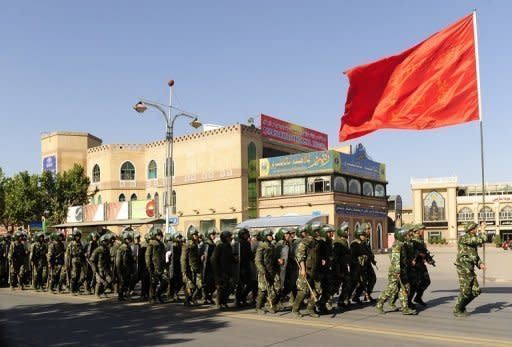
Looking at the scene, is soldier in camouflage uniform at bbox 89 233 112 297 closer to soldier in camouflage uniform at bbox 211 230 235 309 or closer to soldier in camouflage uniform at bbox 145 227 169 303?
soldier in camouflage uniform at bbox 145 227 169 303

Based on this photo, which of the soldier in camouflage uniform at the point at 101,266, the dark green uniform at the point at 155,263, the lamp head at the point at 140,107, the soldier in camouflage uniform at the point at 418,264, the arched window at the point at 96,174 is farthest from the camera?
the arched window at the point at 96,174

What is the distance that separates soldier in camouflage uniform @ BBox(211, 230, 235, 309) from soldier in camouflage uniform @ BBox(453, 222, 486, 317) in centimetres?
497

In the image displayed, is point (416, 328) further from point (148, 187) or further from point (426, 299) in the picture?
point (148, 187)

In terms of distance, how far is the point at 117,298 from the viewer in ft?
49.6

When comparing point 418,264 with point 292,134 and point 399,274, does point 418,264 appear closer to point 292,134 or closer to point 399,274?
point 399,274

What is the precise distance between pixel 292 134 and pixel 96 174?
830 inches

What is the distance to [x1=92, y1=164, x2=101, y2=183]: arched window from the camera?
56688 mm

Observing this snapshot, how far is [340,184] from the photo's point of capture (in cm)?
4884

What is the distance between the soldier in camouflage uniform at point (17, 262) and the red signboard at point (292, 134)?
34.1 metres

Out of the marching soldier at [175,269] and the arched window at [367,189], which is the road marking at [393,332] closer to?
the marching soldier at [175,269]

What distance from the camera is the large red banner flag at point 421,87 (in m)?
13.0

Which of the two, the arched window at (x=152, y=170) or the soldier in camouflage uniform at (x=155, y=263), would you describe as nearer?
the soldier in camouflage uniform at (x=155, y=263)

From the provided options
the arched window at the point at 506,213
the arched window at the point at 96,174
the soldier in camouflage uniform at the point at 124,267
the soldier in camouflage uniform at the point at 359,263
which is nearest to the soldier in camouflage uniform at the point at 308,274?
the soldier in camouflage uniform at the point at 359,263

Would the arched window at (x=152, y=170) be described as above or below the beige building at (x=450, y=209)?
above
